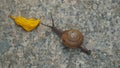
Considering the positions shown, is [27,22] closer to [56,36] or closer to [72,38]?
[56,36]

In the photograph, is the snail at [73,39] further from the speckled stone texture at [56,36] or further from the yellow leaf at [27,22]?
the yellow leaf at [27,22]

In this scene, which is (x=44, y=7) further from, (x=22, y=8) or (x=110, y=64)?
(x=110, y=64)

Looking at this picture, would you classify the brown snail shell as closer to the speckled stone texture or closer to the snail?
the snail

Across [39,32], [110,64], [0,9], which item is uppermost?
[0,9]

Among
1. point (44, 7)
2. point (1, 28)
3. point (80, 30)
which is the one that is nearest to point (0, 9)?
point (1, 28)

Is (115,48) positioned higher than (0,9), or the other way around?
(0,9)

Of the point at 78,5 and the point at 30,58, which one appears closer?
the point at 30,58

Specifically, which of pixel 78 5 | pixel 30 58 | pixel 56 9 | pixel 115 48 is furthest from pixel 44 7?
pixel 115 48
